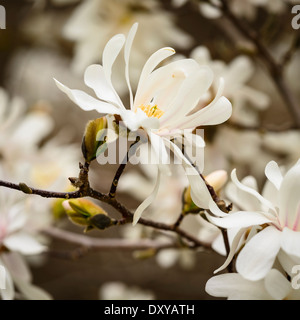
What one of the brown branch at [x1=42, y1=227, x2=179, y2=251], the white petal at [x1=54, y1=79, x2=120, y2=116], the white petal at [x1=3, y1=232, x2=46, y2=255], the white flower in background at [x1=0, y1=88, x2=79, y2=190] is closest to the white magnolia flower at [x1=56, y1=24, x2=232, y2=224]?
the white petal at [x1=54, y1=79, x2=120, y2=116]

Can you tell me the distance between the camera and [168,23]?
0.96 meters

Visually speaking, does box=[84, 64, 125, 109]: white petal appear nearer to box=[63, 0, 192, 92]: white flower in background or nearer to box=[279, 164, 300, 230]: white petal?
box=[279, 164, 300, 230]: white petal

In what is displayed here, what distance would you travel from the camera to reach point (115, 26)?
3.10 feet

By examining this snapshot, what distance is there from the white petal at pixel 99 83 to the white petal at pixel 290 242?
173mm

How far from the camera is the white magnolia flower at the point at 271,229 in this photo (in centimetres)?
39

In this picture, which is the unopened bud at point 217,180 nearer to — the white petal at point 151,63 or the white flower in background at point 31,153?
the white petal at point 151,63

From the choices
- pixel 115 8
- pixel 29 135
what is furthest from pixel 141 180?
pixel 115 8

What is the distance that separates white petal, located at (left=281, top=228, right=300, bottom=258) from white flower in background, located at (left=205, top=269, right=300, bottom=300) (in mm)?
36

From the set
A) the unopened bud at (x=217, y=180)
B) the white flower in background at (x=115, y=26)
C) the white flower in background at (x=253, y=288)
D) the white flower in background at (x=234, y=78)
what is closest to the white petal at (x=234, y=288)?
the white flower in background at (x=253, y=288)

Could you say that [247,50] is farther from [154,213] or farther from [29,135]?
[29,135]

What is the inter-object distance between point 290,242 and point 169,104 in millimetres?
160

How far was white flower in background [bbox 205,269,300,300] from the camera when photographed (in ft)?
1.37
